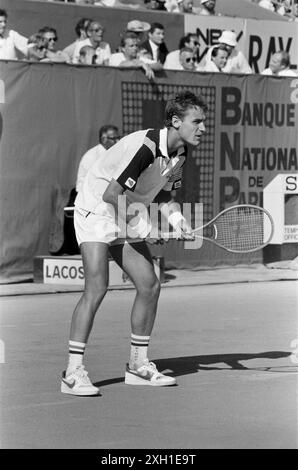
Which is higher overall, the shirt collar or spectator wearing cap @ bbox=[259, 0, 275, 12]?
spectator wearing cap @ bbox=[259, 0, 275, 12]

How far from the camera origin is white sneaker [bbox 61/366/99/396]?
7477 mm

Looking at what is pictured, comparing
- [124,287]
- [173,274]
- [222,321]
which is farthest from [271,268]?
[222,321]

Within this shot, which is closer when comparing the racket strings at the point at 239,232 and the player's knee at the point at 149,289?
the player's knee at the point at 149,289

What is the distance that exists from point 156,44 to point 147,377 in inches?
352

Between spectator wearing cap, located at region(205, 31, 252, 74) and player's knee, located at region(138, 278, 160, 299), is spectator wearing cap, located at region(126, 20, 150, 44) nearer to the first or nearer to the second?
spectator wearing cap, located at region(205, 31, 252, 74)

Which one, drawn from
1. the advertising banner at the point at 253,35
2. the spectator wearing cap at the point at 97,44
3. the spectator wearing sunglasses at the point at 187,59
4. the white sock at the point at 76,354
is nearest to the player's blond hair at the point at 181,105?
the white sock at the point at 76,354

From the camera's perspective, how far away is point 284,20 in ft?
64.2

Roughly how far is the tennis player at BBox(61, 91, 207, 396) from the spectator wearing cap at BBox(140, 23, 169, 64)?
27.6 ft

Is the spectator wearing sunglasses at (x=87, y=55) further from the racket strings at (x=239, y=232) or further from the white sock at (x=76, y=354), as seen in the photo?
the white sock at (x=76, y=354)

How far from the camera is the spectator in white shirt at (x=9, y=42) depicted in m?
14.5

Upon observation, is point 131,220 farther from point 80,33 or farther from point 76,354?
point 80,33

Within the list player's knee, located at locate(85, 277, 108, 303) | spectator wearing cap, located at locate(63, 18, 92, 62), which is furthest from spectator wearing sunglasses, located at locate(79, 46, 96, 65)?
player's knee, located at locate(85, 277, 108, 303)

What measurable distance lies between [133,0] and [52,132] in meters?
4.50

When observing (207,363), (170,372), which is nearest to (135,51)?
(207,363)
